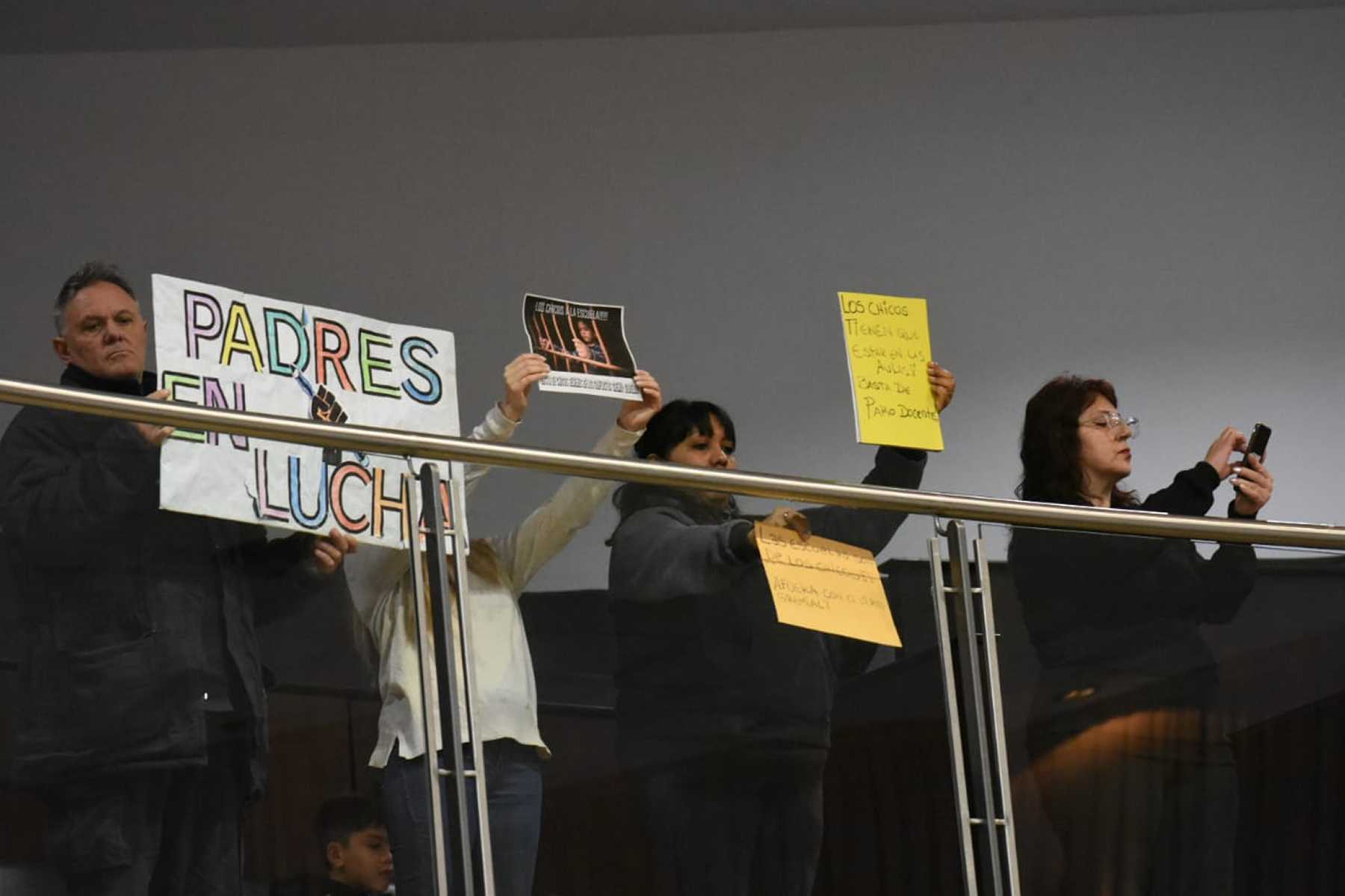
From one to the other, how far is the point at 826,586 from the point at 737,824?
1.31 ft

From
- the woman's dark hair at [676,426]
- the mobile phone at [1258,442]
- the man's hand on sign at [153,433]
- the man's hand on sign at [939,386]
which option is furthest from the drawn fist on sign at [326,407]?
the mobile phone at [1258,442]

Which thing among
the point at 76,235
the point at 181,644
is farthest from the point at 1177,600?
the point at 76,235

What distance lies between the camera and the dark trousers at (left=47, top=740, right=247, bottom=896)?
269cm

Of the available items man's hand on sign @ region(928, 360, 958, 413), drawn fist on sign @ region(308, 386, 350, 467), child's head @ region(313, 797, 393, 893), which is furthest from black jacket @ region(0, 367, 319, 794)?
man's hand on sign @ region(928, 360, 958, 413)

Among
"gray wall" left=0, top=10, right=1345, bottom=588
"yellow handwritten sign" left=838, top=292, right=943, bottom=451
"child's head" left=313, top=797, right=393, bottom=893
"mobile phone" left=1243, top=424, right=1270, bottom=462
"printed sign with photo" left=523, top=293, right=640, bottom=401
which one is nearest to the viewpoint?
"child's head" left=313, top=797, right=393, bottom=893

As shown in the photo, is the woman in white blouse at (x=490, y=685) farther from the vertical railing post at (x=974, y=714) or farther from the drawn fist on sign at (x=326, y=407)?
the vertical railing post at (x=974, y=714)

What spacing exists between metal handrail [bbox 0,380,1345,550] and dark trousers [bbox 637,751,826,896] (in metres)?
0.42

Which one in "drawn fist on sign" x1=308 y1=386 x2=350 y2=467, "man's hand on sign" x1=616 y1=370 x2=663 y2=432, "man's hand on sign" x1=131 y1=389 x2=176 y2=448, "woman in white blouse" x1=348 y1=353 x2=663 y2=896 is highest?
"man's hand on sign" x1=616 y1=370 x2=663 y2=432

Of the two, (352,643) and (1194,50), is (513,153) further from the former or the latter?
(352,643)

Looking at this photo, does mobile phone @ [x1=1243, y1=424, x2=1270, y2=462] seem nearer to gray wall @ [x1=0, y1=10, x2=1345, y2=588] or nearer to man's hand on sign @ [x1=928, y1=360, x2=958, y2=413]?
man's hand on sign @ [x1=928, y1=360, x2=958, y2=413]

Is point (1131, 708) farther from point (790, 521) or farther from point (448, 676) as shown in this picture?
point (448, 676)

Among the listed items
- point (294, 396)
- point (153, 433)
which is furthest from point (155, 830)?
point (294, 396)

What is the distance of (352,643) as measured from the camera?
2834 millimetres

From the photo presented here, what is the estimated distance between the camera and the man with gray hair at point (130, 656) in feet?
8.86
